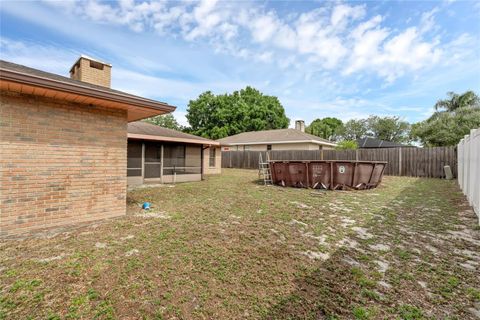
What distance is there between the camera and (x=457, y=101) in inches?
939

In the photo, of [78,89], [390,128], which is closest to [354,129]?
[390,128]

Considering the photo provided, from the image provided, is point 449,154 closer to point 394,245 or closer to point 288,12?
point 288,12

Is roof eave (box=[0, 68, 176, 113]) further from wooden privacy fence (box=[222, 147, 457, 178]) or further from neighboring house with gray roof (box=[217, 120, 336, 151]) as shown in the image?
neighboring house with gray roof (box=[217, 120, 336, 151])

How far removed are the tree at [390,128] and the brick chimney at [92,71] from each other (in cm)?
4553

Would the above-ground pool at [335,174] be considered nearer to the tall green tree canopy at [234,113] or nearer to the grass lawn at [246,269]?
the grass lawn at [246,269]

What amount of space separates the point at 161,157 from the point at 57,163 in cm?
732

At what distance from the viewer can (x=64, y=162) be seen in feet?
14.5

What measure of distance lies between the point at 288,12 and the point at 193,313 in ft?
38.7

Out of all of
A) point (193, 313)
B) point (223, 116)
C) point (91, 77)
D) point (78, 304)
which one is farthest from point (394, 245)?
point (223, 116)

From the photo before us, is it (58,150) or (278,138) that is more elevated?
(278,138)

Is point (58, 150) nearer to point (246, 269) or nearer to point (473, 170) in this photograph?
point (246, 269)

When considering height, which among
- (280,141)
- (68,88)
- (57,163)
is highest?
(280,141)

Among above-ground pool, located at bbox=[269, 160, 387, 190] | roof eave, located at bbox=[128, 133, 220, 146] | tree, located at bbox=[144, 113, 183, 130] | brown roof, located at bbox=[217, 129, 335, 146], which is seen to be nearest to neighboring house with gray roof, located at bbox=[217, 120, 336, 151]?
brown roof, located at bbox=[217, 129, 335, 146]

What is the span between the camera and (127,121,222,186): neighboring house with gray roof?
1076cm
